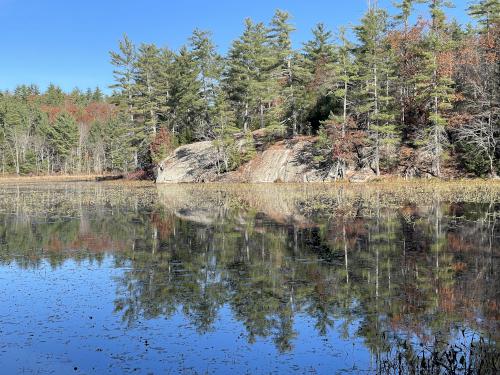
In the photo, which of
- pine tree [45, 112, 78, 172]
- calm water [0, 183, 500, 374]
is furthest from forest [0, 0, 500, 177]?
pine tree [45, 112, 78, 172]

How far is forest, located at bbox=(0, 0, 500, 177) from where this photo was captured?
45875 mm

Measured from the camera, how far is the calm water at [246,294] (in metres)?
7.25

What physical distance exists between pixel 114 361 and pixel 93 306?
9.73 feet

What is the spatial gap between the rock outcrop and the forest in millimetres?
1426

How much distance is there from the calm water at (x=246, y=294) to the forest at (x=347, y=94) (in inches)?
1092

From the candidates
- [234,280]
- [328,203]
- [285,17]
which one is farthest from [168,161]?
[234,280]

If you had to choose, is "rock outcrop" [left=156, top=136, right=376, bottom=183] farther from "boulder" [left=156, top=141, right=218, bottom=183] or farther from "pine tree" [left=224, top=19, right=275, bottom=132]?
"pine tree" [left=224, top=19, right=275, bottom=132]

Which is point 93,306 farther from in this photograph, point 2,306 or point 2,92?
point 2,92

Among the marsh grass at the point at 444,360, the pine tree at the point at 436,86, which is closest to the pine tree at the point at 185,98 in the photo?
the pine tree at the point at 436,86

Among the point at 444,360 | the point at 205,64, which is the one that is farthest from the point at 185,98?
the point at 444,360

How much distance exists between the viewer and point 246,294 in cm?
1027

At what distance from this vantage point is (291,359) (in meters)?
7.07

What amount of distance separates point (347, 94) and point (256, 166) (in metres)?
12.7

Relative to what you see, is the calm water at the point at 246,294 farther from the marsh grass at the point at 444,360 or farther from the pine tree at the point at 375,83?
the pine tree at the point at 375,83
